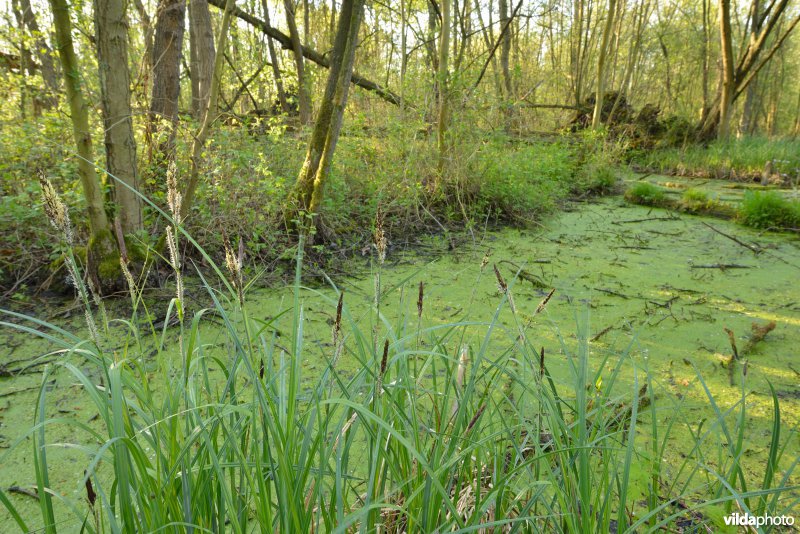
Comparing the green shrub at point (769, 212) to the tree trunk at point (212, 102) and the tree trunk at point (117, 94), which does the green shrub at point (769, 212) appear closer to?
the tree trunk at point (212, 102)

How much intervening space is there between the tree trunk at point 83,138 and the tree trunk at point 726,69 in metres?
8.88

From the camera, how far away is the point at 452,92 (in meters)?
3.82

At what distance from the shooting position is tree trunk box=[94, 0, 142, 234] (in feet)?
6.33

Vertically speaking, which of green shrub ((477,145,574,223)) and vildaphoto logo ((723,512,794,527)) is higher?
green shrub ((477,145,574,223))

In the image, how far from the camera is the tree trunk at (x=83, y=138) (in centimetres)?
175

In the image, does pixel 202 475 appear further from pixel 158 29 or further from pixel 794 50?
pixel 794 50

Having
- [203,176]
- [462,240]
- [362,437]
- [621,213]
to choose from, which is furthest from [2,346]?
[621,213]

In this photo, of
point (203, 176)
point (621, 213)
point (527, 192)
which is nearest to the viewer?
point (203, 176)

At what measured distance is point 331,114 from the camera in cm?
284

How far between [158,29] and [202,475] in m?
4.00

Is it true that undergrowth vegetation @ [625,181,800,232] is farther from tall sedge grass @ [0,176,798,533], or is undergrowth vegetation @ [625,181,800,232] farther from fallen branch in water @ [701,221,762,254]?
tall sedge grass @ [0,176,798,533]

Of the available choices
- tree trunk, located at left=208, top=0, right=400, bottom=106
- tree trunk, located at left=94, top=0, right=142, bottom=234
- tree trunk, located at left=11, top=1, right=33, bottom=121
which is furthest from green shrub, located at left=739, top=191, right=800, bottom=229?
tree trunk, located at left=11, top=1, right=33, bottom=121

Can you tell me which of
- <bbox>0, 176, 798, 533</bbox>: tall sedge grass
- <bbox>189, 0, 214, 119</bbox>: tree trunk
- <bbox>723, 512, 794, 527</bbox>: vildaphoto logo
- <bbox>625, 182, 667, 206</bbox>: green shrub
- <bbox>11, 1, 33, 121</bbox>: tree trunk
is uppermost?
<bbox>189, 0, 214, 119</bbox>: tree trunk

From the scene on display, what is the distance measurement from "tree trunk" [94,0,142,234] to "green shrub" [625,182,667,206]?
4857 millimetres
